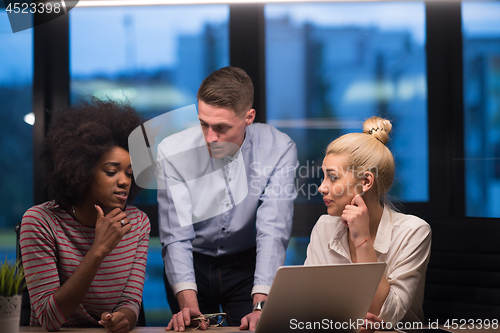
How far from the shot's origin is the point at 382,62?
239cm

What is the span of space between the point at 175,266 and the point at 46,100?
53.1 inches

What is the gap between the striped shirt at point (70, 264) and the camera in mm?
1361

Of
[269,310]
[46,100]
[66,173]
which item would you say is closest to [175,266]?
[66,173]

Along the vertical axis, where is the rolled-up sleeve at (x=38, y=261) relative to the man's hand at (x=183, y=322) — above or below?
above

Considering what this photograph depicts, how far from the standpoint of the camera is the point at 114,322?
1.18m

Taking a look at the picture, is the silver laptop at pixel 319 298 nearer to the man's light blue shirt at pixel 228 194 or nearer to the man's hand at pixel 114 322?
the man's hand at pixel 114 322

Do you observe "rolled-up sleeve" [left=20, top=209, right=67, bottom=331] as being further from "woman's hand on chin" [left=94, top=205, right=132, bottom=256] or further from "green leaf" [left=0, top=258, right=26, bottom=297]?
"green leaf" [left=0, top=258, right=26, bottom=297]

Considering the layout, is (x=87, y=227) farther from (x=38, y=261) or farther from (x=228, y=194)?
(x=228, y=194)

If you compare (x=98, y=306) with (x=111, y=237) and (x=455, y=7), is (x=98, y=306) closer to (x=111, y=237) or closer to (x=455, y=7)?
(x=111, y=237)

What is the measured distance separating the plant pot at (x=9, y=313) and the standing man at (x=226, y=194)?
31.4 inches

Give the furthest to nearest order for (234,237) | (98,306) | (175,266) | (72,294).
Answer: (234,237) → (175,266) → (98,306) → (72,294)

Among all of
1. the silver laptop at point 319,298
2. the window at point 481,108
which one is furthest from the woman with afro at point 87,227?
the window at point 481,108

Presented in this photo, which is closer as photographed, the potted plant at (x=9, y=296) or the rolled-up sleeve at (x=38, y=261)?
the potted plant at (x=9, y=296)

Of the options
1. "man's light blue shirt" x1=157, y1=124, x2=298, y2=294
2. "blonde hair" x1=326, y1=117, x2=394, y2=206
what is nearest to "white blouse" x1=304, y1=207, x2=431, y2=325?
"blonde hair" x1=326, y1=117, x2=394, y2=206
